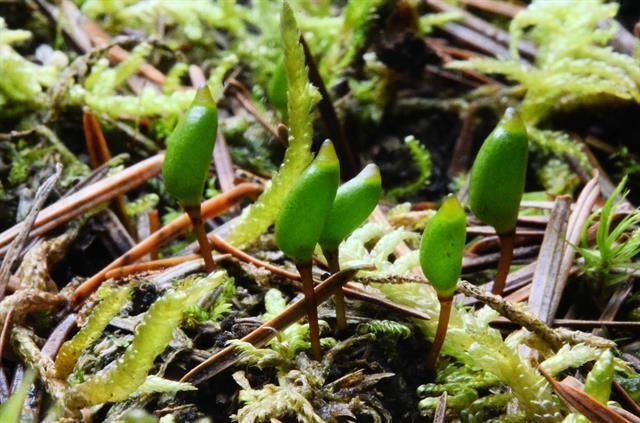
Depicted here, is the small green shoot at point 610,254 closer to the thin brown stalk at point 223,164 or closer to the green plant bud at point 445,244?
the green plant bud at point 445,244

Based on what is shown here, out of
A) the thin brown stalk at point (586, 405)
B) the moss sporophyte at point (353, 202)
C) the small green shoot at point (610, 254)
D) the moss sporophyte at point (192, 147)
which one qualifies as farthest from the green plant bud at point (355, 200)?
the small green shoot at point (610, 254)

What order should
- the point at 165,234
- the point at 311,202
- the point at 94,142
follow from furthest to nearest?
the point at 94,142
the point at 165,234
the point at 311,202

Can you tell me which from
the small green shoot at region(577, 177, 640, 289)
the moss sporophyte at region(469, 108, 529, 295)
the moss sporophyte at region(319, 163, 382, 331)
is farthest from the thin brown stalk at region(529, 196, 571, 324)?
the moss sporophyte at region(319, 163, 382, 331)

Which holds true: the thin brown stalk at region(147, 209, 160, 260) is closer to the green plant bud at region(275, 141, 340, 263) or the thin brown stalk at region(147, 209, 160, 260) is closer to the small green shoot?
the green plant bud at region(275, 141, 340, 263)

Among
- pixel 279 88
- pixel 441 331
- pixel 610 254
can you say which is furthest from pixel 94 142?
pixel 610 254

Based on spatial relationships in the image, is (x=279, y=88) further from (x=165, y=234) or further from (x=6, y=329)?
(x=6, y=329)

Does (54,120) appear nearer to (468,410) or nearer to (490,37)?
(468,410)

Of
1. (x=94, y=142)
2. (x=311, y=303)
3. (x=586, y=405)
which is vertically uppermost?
(x=94, y=142)
